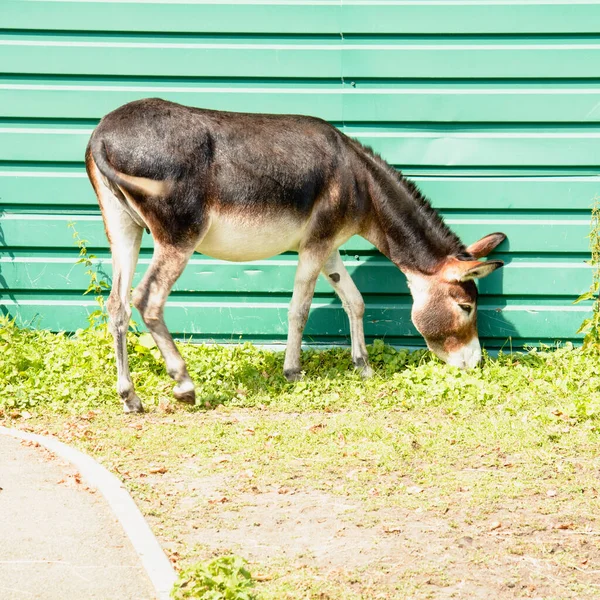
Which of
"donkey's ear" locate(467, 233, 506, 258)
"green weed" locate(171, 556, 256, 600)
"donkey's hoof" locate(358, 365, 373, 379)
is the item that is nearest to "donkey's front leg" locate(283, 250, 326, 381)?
"donkey's hoof" locate(358, 365, 373, 379)

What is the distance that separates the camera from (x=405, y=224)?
24.8ft

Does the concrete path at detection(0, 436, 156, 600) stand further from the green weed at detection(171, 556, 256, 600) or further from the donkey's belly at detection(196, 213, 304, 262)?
the donkey's belly at detection(196, 213, 304, 262)

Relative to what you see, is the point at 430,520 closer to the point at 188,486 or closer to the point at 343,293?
the point at 188,486

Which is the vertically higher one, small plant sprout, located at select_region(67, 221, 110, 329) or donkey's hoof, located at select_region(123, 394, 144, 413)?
small plant sprout, located at select_region(67, 221, 110, 329)

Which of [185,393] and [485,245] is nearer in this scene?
[185,393]

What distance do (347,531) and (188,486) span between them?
1.08 metres

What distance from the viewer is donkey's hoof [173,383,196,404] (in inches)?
266

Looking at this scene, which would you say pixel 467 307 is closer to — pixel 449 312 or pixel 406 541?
pixel 449 312

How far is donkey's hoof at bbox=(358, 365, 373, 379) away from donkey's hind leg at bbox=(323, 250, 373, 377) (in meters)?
0.02

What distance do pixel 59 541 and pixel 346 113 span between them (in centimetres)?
478

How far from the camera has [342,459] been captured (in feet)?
18.6

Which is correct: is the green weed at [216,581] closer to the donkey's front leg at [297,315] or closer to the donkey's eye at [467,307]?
the donkey's front leg at [297,315]

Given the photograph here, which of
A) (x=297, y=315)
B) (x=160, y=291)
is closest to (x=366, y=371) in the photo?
(x=297, y=315)

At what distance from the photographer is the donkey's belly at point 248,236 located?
6883mm
